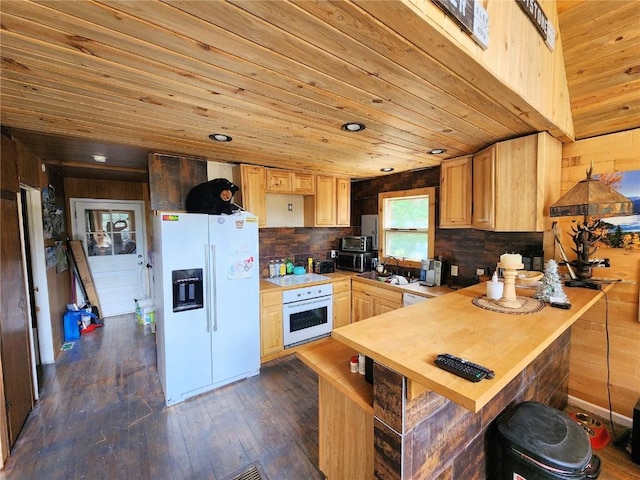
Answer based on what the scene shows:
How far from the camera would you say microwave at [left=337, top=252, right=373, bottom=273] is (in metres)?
4.00

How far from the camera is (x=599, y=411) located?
226 cm

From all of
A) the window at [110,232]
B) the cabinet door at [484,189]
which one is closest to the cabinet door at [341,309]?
the cabinet door at [484,189]

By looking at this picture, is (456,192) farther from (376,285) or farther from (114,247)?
(114,247)

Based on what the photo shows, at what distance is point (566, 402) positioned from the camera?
2.40 meters

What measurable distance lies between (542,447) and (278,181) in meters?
3.15

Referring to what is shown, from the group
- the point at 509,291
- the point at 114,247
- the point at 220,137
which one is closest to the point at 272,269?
the point at 220,137

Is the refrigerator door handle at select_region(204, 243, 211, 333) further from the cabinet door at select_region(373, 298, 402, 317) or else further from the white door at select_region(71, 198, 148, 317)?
the white door at select_region(71, 198, 148, 317)

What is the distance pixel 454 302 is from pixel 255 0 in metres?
1.79

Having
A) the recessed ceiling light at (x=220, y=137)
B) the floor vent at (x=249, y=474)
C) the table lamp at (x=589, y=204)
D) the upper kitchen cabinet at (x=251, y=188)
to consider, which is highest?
the recessed ceiling light at (x=220, y=137)

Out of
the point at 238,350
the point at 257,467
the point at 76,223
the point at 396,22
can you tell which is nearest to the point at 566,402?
the point at 257,467

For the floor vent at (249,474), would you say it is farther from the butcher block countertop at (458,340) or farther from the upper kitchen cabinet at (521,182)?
the upper kitchen cabinet at (521,182)

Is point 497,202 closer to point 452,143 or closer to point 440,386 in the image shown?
point 452,143

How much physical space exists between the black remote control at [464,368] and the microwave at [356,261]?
301 centimetres

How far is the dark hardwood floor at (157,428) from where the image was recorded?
182cm
